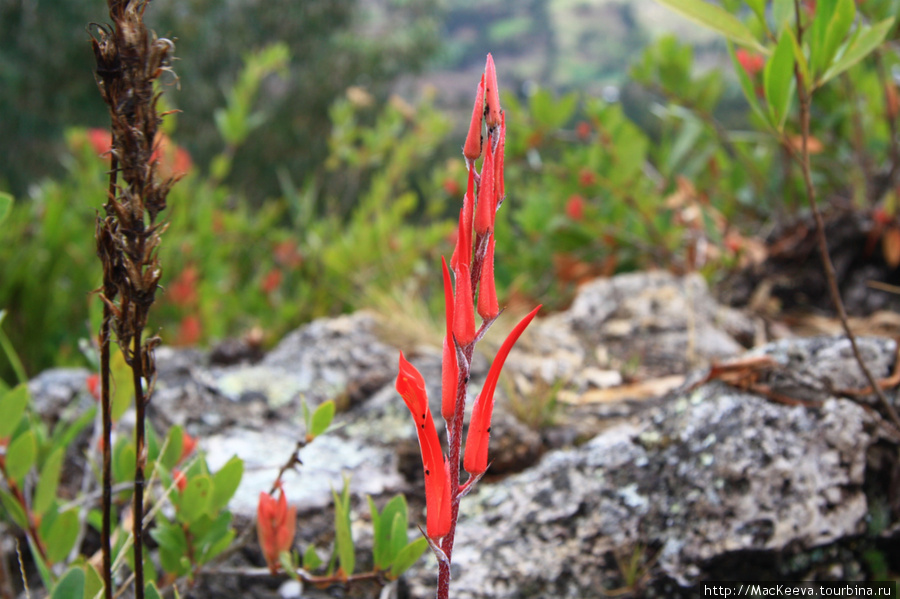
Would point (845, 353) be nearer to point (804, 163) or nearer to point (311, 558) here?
point (804, 163)

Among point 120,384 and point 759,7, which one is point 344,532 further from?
point 759,7

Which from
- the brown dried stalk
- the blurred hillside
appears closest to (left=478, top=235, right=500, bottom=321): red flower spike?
the brown dried stalk

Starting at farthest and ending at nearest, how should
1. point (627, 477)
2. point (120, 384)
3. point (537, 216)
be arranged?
point (537, 216) → point (627, 477) → point (120, 384)

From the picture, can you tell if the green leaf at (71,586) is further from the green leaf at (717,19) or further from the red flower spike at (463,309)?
the green leaf at (717,19)

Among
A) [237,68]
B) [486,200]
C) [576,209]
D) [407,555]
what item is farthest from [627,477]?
[237,68]

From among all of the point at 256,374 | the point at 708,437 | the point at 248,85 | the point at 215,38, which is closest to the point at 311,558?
the point at 708,437

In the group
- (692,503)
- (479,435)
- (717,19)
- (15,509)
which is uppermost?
(717,19)
